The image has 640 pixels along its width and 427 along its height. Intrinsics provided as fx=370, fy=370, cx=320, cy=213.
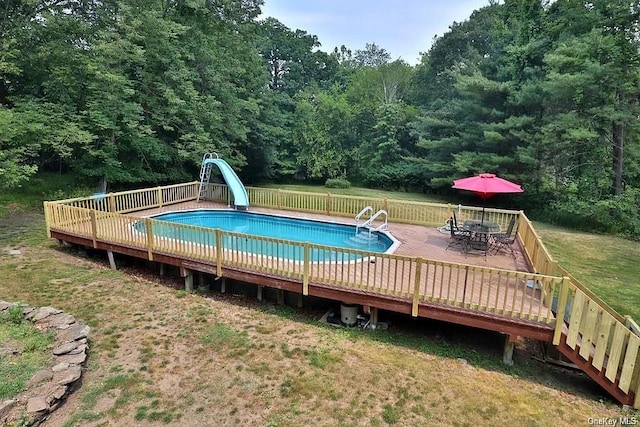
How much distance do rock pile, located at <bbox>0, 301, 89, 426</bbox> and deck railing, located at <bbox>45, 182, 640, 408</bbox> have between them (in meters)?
2.43

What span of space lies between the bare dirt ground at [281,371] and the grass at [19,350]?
0.62m

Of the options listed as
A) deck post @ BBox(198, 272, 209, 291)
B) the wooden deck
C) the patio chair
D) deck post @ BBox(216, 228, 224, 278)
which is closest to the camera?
the wooden deck

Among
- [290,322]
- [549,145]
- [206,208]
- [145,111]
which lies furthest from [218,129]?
[549,145]

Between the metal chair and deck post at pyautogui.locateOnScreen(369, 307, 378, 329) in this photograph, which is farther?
the metal chair

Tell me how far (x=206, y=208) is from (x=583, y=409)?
12.6 m

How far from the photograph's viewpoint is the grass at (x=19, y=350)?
4609mm

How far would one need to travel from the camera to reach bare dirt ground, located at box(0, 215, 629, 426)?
443cm

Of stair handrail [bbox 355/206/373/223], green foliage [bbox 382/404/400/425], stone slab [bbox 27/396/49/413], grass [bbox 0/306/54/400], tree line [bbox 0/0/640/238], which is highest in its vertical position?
tree line [bbox 0/0/640/238]

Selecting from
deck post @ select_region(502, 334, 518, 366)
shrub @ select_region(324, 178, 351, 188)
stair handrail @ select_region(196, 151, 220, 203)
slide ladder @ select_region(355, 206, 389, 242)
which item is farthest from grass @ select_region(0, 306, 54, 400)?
shrub @ select_region(324, 178, 351, 188)

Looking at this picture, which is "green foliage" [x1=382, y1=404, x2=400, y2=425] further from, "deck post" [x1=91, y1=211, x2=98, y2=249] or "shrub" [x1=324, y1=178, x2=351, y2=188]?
"shrub" [x1=324, y1=178, x2=351, y2=188]

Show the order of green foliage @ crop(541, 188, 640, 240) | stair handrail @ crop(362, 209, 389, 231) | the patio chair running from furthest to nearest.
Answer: green foliage @ crop(541, 188, 640, 240) → stair handrail @ crop(362, 209, 389, 231) → the patio chair

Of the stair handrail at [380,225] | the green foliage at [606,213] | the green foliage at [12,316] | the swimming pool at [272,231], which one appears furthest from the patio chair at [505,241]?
the green foliage at [12,316]

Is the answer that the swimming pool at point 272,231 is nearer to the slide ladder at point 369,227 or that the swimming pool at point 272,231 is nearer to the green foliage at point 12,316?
the slide ladder at point 369,227

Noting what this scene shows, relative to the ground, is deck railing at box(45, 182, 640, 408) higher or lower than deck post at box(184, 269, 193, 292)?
higher
